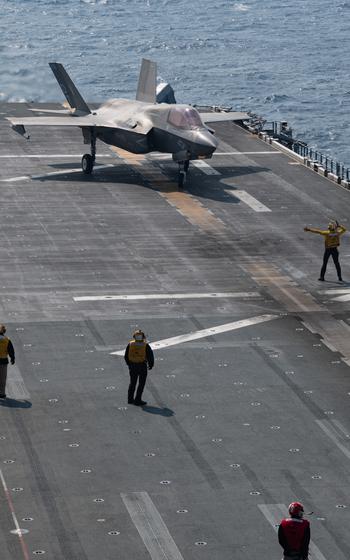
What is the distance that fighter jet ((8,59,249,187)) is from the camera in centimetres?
5894

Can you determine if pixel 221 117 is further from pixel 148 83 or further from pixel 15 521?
pixel 15 521

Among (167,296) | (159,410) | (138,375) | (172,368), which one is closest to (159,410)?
(159,410)

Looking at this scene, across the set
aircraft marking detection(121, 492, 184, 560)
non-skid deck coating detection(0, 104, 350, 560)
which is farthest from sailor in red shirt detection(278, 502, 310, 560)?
aircraft marking detection(121, 492, 184, 560)

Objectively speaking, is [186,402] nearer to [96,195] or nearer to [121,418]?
[121,418]

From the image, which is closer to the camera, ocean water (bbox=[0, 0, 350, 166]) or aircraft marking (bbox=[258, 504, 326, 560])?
aircraft marking (bbox=[258, 504, 326, 560])

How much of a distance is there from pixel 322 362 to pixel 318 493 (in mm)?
9155

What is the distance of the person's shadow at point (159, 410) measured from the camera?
107 ft

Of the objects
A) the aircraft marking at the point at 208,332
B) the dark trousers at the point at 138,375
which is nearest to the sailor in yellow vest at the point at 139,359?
the dark trousers at the point at 138,375

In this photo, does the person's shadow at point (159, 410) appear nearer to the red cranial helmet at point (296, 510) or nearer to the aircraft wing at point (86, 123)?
the red cranial helmet at point (296, 510)

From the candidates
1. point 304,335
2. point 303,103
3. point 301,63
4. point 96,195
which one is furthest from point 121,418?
point 301,63

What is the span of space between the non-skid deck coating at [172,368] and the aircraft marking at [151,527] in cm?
5

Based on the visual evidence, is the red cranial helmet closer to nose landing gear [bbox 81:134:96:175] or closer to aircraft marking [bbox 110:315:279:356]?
aircraft marking [bbox 110:315:279:356]

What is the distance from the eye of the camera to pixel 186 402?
110 ft

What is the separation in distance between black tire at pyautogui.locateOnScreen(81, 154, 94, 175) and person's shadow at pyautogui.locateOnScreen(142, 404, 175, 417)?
29.3 metres
